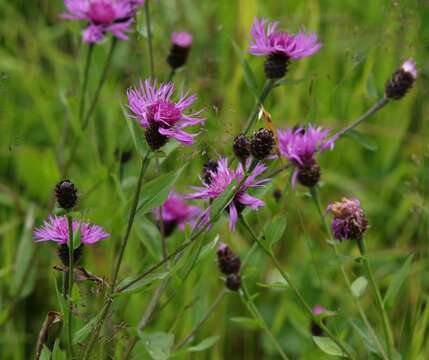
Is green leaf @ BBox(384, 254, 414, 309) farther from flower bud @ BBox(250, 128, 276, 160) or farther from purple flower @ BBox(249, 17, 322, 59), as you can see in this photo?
purple flower @ BBox(249, 17, 322, 59)

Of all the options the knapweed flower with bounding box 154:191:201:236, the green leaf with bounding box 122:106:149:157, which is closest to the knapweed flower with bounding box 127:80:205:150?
the green leaf with bounding box 122:106:149:157

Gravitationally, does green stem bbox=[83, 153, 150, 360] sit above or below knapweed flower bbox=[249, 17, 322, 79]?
below

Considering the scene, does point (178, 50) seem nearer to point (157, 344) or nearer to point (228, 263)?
point (228, 263)

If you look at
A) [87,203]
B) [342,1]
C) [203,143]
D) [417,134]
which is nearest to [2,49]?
[87,203]

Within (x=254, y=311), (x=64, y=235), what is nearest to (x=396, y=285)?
(x=254, y=311)

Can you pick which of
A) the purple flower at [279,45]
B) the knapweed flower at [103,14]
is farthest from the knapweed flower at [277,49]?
the knapweed flower at [103,14]

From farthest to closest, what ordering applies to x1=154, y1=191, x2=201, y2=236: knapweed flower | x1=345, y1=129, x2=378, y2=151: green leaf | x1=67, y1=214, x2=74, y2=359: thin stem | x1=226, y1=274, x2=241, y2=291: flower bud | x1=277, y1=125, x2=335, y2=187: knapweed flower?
x1=154, y1=191, x2=201, y2=236: knapweed flower
x1=345, y1=129, x2=378, y2=151: green leaf
x1=226, y1=274, x2=241, y2=291: flower bud
x1=277, y1=125, x2=335, y2=187: knapweed flower
x1=67, y1=214, x2=74, y2=359: thin stem
